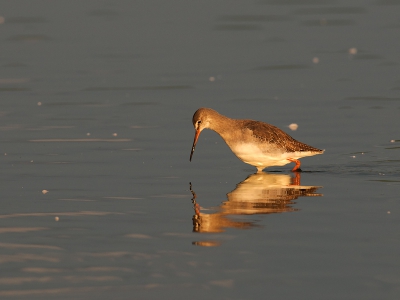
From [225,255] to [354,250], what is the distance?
4.79 ft

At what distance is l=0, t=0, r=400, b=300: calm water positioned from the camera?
949 centimetres

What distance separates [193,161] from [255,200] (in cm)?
283

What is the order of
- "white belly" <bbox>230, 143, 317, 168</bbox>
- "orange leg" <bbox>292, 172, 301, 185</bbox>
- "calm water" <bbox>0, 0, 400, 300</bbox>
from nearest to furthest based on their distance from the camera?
"calm water" <bbox>0, 0, 400, 300</bbox> < "orange leg" <bbox>292, 172, 301, 185</bbox> < "white belly" <bbox>230, 143, 317, 168</bbox>

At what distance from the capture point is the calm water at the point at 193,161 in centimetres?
949

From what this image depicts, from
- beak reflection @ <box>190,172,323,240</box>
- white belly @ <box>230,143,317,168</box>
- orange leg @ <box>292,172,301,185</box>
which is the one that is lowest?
beak reflection @ <box>190,172,323,240</box>

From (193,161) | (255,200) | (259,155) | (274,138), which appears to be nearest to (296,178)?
(259,155)

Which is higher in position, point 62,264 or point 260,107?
point 260,107

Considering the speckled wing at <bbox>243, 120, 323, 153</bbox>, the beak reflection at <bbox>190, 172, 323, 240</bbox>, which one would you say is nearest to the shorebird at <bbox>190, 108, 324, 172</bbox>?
the speckled wing at <bbox>243, 120, 323, 153</bbox>

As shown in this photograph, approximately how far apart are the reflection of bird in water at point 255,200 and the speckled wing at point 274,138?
0.50 m

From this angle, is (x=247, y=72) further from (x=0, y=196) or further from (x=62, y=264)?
(x=62, y=264)

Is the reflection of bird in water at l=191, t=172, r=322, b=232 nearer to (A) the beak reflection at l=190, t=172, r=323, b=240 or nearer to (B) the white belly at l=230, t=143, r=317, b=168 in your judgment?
(A) the beak reflection at l=190, t=172, r=323, b=240

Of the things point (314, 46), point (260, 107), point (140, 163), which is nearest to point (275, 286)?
point (140, 163)

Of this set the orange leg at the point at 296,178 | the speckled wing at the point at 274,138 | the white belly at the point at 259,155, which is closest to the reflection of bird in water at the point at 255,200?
the orange leg at the point at 296,178

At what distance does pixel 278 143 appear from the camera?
1484 centimetres
